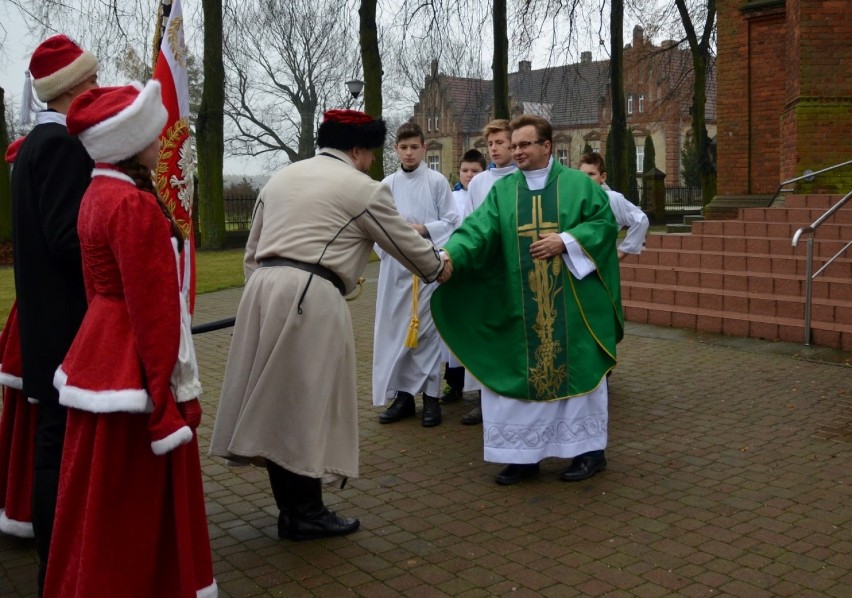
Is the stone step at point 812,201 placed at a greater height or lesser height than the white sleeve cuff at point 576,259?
greater

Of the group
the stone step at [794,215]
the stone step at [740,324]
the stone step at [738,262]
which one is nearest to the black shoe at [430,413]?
the stone step at [740,324]

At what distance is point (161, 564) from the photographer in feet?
11.3

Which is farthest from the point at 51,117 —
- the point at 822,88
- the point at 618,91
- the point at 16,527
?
the point at 618,91

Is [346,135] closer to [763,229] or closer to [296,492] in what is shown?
[296,492]

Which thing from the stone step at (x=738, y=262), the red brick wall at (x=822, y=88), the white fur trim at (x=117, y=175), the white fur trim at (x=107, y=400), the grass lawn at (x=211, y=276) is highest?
the red brick wall at (x=822, y=88)

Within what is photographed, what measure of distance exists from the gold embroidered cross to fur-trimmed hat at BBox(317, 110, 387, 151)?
1215mm

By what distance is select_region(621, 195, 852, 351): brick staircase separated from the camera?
9695mm

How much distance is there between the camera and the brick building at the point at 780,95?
12.7m

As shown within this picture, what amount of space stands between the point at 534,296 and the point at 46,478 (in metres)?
2.82

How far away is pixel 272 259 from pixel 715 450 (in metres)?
3.13

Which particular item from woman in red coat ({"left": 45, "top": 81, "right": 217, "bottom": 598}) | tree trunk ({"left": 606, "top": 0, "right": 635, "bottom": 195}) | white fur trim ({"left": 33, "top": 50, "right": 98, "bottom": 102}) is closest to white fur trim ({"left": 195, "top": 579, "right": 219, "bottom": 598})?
woman in red coat ({"left": 45, "top": 81, "right": 217, "bottom": 598})

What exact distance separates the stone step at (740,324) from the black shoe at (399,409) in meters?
4.46

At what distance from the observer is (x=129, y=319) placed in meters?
3.31

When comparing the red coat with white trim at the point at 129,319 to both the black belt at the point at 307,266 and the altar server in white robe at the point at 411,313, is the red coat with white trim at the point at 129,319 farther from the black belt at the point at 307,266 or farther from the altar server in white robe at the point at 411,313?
the altar server in white robe at the point at 411,313
